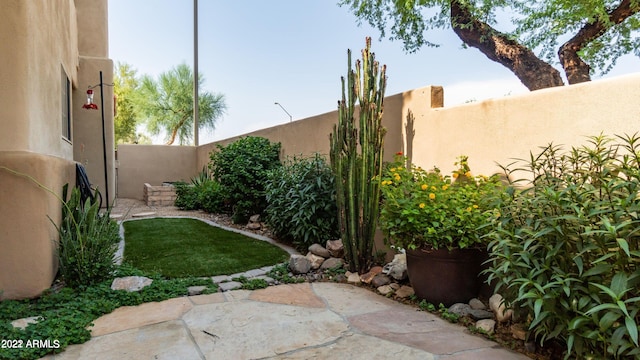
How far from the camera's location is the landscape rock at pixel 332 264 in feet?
13.7

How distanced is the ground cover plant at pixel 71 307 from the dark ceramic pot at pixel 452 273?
1.91 m

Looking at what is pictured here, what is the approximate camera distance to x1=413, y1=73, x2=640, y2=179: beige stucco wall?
245 cm

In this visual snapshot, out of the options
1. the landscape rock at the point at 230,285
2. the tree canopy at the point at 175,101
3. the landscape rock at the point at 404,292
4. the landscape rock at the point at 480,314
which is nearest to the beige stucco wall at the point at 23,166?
the landscape rock at the point at 230,285

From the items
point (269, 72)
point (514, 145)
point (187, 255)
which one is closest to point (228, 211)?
point (187, 255)

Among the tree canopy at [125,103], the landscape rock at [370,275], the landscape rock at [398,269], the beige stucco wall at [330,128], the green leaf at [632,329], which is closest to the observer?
the green leaf at [632,329]

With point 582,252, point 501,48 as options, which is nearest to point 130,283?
point 582,252

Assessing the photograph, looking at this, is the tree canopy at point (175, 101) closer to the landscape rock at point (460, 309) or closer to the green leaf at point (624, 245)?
the landscape rock at point (460, 309)

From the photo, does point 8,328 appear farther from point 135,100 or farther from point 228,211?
point 135,100

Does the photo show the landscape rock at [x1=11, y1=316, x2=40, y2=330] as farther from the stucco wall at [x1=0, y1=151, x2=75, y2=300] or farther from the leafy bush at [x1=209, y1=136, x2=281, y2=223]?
the leafy bush at [x1=209, y1=136, x2=281, y2=223]

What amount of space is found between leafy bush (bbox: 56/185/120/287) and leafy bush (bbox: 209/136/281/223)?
3.23m

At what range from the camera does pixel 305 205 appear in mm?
4828

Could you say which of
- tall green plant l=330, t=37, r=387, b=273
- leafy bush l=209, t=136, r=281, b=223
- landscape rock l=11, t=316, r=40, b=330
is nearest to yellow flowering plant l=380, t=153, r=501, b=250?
tall green plant l=330, t=37, r=387, b=273

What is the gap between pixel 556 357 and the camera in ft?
7.41

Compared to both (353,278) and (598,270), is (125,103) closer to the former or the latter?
(353,278)
